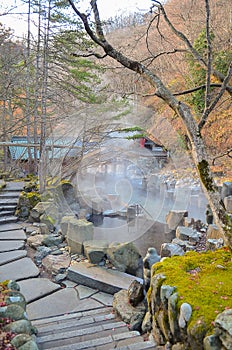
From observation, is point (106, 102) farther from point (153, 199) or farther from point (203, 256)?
→ point (203, 256)

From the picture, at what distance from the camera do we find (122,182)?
955cm

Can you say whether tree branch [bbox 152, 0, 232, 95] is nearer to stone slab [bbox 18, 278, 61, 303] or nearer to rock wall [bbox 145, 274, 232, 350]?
rock wall [bbox 145, 274, 232, 350]

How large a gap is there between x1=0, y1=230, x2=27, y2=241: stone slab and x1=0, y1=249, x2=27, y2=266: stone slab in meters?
0.44

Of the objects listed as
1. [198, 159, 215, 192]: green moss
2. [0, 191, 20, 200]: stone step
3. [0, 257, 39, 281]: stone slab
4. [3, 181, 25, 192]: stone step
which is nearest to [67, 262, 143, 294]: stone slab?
[0, 257, 39, 281]: stone slab

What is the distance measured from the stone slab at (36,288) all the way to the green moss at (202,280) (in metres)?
1.29

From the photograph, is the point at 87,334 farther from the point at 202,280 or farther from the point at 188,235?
the point at 188,235

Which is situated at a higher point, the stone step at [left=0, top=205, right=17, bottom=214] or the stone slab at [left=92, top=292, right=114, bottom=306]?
the stone step at [left=0, top=205, right=17, bottom=214]

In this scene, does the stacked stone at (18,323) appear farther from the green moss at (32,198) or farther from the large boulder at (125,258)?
the green moss at (32,198)

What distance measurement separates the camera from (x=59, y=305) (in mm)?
2568

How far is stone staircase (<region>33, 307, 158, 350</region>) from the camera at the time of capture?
1.80m

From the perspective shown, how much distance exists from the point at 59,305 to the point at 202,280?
57.5 inches

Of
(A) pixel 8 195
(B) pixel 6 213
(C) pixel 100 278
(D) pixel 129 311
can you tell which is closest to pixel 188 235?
(C) pixel 100 278

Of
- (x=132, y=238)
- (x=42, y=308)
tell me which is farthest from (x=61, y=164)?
(x=42, y=308)

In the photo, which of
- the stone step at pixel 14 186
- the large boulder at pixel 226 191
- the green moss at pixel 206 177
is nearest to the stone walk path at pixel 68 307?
the green moss at pixel 206 177
